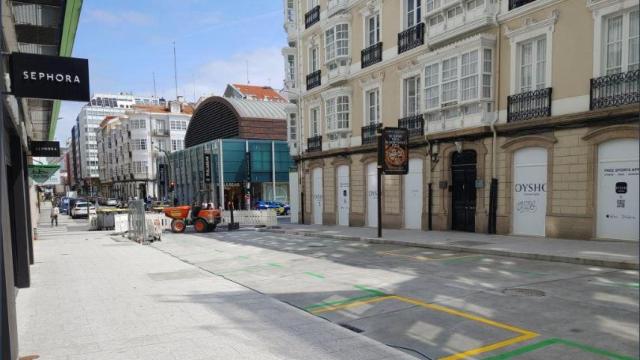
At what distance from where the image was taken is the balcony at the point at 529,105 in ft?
48.6

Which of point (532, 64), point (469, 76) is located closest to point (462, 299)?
point (532, 64)

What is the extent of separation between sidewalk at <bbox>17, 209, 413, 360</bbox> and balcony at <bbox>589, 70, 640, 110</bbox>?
11.6 metres

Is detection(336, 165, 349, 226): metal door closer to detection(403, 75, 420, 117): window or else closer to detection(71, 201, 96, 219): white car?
detection(403, 75, 420, 117): window

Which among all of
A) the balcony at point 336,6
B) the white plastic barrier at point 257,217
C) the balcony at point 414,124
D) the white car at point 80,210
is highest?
the balcony at point 336,6

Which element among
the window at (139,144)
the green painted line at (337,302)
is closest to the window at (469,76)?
the green painted line at (337,302)

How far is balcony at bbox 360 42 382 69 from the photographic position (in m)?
22.4

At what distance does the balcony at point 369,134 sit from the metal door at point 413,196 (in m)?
3.15

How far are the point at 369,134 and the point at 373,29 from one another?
563 cm

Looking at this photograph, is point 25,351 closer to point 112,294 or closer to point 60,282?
point 112,294

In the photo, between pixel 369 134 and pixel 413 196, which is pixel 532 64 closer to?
pixel 413 196

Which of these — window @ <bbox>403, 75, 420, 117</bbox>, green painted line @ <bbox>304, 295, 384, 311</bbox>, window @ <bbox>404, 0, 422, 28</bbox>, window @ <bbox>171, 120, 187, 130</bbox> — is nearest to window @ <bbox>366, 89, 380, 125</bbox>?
window @ <bbox>403, 75, 420, 117</bbox>

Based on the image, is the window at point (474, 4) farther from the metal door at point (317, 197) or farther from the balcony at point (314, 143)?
the metal door at point (317, 197)

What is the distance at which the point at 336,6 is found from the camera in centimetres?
2506

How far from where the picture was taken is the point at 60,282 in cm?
1016
